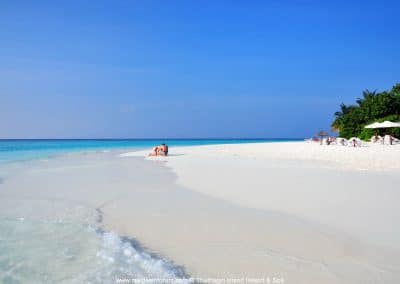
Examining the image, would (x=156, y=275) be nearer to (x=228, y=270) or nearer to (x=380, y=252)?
(x=228, y=270)

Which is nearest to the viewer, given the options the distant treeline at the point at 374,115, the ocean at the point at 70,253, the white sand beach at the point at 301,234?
the ocean at the point at 70,253

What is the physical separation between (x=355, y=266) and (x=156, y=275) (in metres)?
1.85

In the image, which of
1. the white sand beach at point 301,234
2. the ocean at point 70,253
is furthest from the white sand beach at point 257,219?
the ocean at point 70,253

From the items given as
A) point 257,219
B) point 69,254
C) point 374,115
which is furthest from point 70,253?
point 374,115

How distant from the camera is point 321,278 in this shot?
9.44ft

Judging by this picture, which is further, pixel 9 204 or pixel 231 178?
pixel 231 178

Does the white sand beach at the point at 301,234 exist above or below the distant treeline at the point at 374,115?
below

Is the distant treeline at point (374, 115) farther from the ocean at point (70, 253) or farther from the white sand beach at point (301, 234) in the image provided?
the ocean at point (70, 253)

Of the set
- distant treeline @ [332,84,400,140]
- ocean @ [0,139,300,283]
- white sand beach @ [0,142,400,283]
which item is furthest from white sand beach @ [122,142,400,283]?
distant treeline @ [332,84,400,140]

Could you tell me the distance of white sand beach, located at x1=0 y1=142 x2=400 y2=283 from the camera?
3.14 m

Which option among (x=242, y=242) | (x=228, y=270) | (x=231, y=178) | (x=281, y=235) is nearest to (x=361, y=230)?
(x=281, y=235)

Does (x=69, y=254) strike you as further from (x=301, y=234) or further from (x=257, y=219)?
(x=301, y=234)

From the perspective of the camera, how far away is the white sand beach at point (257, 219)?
3.14 m

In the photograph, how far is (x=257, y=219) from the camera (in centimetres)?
480
